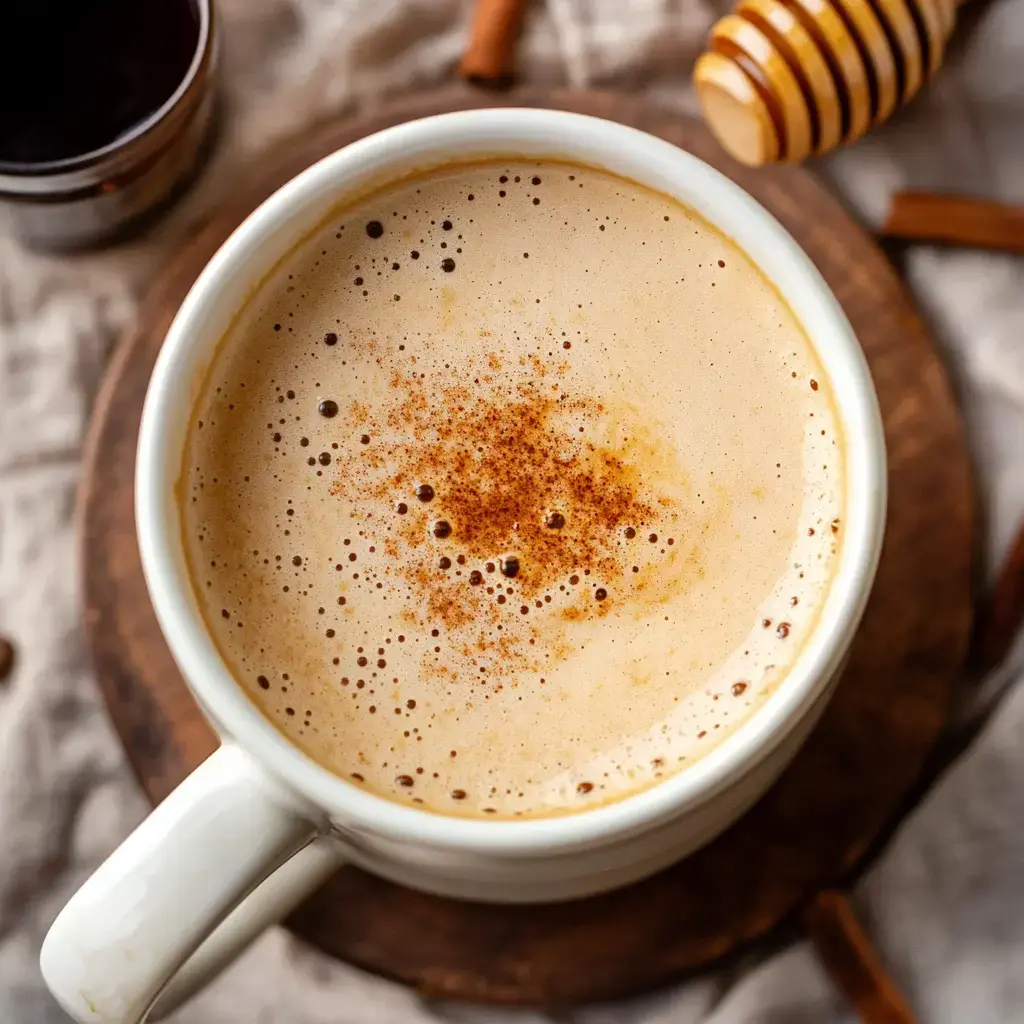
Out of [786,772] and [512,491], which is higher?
[512,491]


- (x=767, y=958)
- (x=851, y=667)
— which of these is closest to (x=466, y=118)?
(x=851, y=667)

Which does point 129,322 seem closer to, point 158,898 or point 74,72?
point 74,72

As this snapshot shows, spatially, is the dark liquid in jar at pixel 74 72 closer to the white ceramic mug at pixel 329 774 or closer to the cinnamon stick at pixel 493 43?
the cinnamon stick at pixel 493 43

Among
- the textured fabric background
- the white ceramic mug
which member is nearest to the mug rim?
the white ceramic mug

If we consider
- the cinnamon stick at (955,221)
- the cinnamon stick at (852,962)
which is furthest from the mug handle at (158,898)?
the cinnamon stick at (955,221)

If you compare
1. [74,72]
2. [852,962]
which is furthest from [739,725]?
[74,72]

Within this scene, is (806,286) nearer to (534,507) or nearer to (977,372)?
(534,507)
